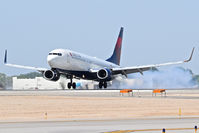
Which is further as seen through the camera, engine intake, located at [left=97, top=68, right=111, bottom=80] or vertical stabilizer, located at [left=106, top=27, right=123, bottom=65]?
vertical stabilizer, located at [left=106, top=27, right=123, bottom=65]

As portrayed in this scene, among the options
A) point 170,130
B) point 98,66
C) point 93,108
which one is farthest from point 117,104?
point 98,66

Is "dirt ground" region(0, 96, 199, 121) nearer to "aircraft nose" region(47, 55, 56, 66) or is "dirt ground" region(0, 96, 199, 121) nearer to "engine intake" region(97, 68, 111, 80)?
"aircraft nose" region(47, 55, 56, 66)

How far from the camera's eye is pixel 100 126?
1185 inches

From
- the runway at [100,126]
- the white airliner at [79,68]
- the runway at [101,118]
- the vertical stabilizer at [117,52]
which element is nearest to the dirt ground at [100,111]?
the runway at [101,118]

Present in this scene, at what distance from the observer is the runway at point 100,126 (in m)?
27.3

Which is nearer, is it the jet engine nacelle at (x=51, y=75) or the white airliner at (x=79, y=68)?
the white airliner at (x=79, y=68)

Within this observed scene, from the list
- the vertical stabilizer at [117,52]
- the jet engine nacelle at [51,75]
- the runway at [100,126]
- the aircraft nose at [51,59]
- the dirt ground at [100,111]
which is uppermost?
the vertical stabilizer at [117,52]

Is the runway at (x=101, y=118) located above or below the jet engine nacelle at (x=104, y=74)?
below

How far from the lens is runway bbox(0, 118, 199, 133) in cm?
2730

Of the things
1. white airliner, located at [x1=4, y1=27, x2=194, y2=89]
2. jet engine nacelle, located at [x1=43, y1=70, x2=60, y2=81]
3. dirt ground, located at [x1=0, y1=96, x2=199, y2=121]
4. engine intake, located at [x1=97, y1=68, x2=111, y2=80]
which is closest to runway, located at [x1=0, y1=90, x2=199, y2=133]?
dirt ground, located at [x1=0, y1=96, x2=199, y2=121]

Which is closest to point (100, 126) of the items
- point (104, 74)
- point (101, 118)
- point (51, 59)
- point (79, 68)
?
point (101, 118)

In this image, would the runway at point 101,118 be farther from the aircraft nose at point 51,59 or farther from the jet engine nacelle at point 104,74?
the jet engine nacelle at point 104,74

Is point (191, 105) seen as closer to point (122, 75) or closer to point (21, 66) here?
point (122, 75)

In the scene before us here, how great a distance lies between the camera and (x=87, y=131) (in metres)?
27.0
